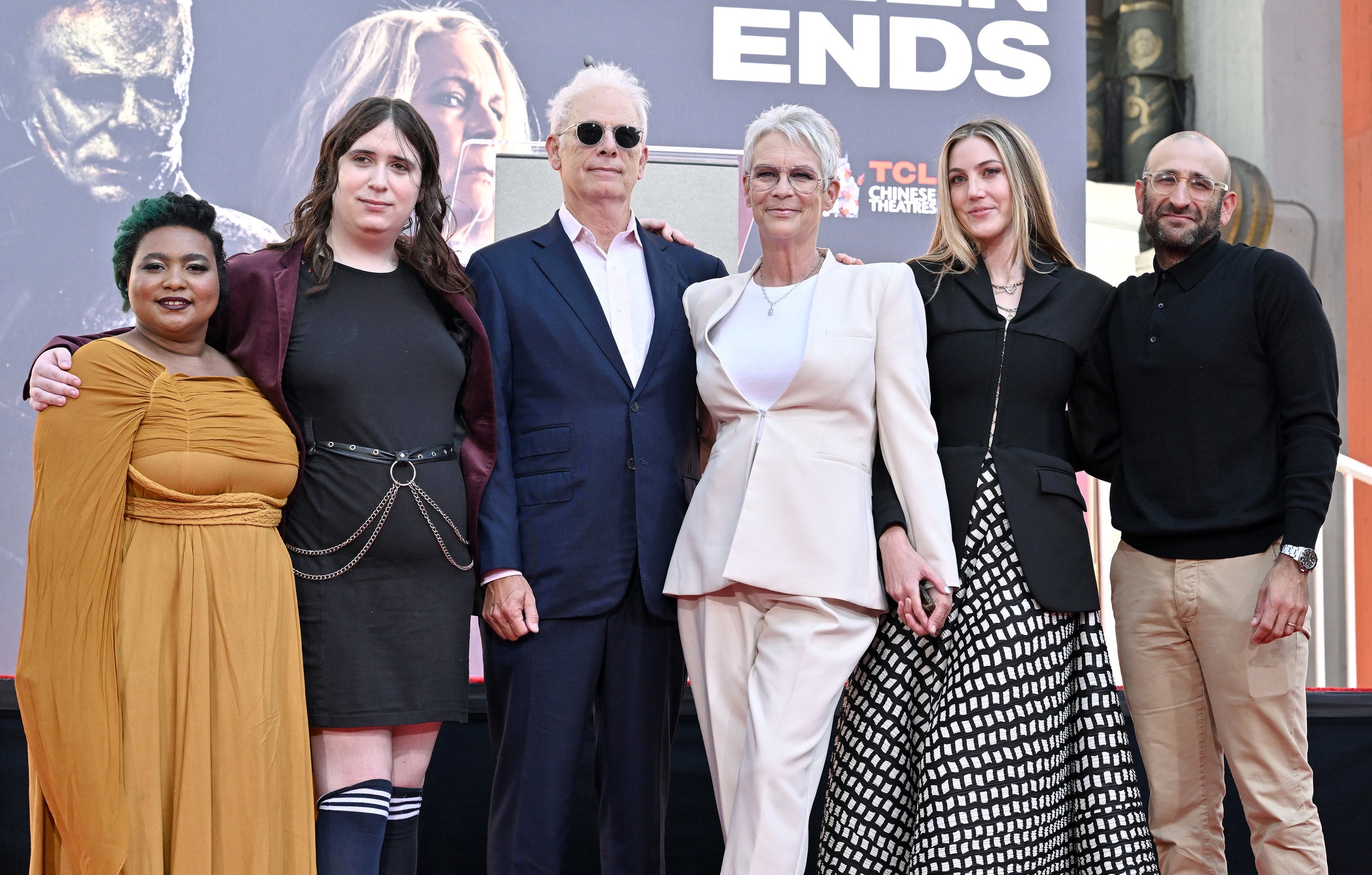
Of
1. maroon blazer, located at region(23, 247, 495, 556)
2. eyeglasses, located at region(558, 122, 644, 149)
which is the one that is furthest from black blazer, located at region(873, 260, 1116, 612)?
maroon blazer, located at region(23, 247, 495, 556)

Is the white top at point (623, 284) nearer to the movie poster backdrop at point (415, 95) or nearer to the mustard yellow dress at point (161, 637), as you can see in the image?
the mustard yellow dress at point (161, 637)

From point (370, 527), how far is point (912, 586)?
103 centimetres

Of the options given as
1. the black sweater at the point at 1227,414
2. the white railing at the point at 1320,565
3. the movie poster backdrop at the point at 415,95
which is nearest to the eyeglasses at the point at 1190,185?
the black sweater at the point at 1227,414

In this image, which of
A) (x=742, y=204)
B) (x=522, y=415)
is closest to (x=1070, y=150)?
(x=742, y=204)

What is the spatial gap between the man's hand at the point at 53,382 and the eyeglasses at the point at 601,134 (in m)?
1.09

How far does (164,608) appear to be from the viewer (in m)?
2.08

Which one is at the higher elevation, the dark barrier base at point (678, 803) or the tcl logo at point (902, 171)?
the tcl logo at point (902, 171)

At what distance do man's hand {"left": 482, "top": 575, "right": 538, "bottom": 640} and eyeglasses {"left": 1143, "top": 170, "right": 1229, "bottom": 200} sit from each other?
169 cm

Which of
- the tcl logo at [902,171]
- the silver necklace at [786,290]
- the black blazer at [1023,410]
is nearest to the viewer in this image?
the black blazer at [1023,410]

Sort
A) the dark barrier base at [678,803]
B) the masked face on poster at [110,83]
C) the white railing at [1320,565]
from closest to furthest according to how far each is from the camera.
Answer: the dark barrier base at [678,803] → the white railing at [1320,565] → the masked face on poster at [110,83]

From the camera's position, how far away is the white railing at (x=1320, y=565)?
4.72 m

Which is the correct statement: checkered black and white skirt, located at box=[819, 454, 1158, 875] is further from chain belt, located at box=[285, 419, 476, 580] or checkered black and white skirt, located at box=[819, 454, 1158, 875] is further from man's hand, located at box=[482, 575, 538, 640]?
chain belt, located at box=[285, 419, 476, 580]

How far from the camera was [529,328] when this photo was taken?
2477mm

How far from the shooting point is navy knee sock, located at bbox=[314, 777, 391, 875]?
223 centimetres
